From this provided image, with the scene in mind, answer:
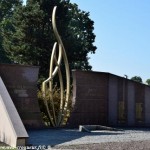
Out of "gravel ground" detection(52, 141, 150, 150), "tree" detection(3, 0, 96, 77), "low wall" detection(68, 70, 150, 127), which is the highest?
"tree" detection(3, 0, 96, 77)

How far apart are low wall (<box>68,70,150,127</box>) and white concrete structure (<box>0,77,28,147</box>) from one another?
5672 millimetres

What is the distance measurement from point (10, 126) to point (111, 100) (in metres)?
7.85

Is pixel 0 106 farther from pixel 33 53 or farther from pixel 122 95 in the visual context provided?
pixel 33 53

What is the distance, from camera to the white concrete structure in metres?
9.54

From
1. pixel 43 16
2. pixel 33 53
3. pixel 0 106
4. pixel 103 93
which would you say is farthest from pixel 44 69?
pixel 0 106

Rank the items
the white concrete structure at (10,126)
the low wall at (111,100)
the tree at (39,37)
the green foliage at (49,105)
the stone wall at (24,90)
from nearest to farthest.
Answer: the white concrete structure at (10,126) < the stone wall at (24,90) < the green foliage at (49,105) < the low wall at (111,100) < the tree at (39,37)

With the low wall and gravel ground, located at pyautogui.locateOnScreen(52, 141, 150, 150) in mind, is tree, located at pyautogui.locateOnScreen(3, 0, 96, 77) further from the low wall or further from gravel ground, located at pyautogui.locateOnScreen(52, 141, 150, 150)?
gravel ground, located at pyautogui.locateOnScreen(52, 141, 150, 150)

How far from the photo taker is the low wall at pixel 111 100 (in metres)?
16.4

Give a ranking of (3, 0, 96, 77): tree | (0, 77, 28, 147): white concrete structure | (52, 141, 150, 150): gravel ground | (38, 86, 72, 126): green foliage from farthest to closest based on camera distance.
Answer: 1. (3, 0, 96, 77): tree
2. (38, 86, 72, 126): green foliage
3. (0, 77, 28, 147): white concrete structure
4. (52, 141, 150, 150): gravel ground

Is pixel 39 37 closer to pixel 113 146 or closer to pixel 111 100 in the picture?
pixel 111 100

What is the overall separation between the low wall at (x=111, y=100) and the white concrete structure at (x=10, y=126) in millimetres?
5672

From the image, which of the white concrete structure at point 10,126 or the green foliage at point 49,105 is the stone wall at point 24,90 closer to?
the green foliage at point 49,105

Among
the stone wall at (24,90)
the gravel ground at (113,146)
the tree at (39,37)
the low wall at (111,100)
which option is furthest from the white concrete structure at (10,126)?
the tree at (39,37)

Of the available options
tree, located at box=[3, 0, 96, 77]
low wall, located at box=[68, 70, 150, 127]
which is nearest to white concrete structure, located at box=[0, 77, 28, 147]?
low wall, located at box=[68, 70, 150, 127]
